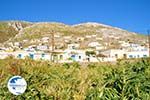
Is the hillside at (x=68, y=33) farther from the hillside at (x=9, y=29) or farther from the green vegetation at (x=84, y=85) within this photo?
the green vegetation at (x=84, y=85)

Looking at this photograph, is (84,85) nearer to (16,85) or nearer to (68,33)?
(16,85)

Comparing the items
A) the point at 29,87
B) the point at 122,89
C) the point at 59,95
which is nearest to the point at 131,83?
the point at 122,89

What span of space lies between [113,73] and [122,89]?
0.66 m

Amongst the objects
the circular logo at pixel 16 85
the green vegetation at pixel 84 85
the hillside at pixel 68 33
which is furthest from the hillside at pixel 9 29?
the circular logo at pixel 16 85

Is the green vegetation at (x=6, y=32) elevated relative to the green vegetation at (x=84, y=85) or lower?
elevated

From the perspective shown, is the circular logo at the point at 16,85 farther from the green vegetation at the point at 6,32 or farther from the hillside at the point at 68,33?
the green vegetation at the point at 6,32

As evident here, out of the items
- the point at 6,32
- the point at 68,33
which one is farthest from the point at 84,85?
the point at 6,32

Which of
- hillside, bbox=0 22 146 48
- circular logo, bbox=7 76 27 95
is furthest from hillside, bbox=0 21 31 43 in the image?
circular logo, bbox=7 76 27 95

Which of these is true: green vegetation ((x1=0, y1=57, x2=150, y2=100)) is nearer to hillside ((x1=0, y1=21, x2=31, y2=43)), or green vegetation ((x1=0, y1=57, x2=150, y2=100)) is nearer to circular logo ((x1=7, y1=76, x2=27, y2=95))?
circular logo ((x1=7, y1=76, x2=27, y2=95))

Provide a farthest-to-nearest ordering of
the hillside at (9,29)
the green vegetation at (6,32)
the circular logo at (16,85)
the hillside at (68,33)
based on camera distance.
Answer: the hillside at (9,29)
the green vegetation at (6,32)
the hillside at (68,33)
the circular logo at (16,85)

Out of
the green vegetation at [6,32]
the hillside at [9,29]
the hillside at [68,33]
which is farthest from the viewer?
the hillside at [9,29]

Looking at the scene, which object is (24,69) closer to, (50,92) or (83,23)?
(50,92)

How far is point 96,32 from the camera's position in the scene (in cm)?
15762

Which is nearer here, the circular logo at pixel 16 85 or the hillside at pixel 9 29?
the circular logo at pixel 16 85
